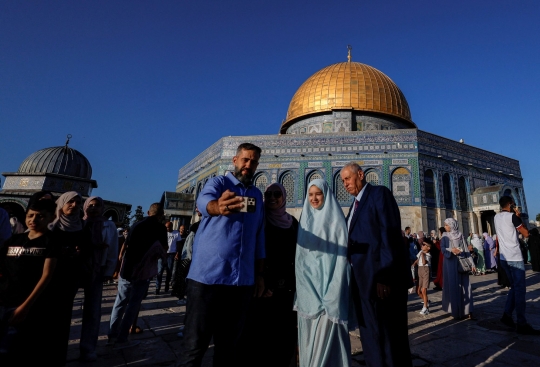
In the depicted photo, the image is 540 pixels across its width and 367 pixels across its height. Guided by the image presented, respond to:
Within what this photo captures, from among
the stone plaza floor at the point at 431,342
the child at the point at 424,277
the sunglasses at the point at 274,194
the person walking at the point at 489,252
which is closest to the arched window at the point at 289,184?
the person walking at the point at 489,252

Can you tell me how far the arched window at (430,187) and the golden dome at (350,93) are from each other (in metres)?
5.63

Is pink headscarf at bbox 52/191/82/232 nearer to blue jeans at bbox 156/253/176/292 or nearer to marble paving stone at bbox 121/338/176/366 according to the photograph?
marble paving stone at bbox 121/338/176/366

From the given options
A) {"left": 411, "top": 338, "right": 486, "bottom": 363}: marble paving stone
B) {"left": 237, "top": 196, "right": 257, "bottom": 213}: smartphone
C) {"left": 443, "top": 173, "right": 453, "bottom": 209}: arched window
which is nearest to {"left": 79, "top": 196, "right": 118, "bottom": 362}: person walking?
{"left": 237, "top": 196, "right": 257, "bottom": 213}: smartphone

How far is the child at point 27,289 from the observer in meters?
1.76

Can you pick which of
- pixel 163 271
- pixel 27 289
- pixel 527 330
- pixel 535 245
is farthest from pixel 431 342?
pixel 535 245

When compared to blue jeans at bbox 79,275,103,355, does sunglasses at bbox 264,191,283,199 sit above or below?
above

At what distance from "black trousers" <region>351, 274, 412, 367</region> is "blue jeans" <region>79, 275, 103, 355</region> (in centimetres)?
242

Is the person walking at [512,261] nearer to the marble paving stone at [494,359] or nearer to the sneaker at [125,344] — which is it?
the marble paving stone at [494,359]

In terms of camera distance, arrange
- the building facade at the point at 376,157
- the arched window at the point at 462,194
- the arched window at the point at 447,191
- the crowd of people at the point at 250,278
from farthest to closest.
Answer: the arched window at the point at 462,194 → the arched window at the point at 447,191 → the building facade at the point at 376,157 → the crowd of people at the point at 250,278

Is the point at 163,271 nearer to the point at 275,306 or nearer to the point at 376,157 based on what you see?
the point at 275,306

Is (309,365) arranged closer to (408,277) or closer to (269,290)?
(269,290)

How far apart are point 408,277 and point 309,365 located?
1029 mm

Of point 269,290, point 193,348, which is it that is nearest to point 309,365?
point 269,290

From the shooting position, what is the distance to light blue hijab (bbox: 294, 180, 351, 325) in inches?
82.7
